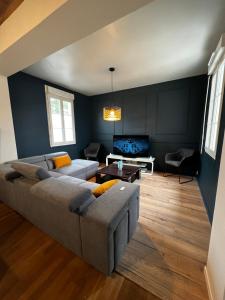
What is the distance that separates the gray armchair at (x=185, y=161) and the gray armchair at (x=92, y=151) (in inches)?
96.8

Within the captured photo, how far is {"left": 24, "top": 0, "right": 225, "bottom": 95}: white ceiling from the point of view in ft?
5.07

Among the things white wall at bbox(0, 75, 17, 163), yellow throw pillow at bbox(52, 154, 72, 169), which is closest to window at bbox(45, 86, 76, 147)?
yellow throw pillow at bbox(52, 154, 72, 169)

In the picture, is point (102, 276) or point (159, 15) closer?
point (102, 276)

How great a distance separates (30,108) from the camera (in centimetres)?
335

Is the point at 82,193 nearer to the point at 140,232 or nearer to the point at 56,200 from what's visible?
the point at 56,200

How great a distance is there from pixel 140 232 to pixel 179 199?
122 centimetres

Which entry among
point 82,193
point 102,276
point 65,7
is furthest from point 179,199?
point 65,7

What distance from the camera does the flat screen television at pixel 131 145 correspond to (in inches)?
165

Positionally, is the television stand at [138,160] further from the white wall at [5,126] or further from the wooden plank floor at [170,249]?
the white wall at [5,126]

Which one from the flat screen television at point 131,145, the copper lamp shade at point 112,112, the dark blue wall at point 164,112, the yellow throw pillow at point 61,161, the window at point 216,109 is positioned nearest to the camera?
the window at point 216,109

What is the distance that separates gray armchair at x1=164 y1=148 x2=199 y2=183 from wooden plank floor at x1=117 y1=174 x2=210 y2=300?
0.97 meters

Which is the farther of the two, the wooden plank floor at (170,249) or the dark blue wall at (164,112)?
the dark blue wall at (164,112)

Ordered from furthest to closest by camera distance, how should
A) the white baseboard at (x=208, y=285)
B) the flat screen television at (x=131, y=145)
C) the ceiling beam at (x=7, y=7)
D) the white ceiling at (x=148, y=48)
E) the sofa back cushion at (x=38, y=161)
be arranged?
the flat screen television at (x=131, y=145) → the sofa back cushion at (x=38, y=161) → the white ceiling at (x=148, y=48) → the ceiling beam at (x=7, y=7) → the white baseboard at (x=208, y=285)

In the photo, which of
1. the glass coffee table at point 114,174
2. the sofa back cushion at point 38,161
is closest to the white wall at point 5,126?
the sofa back cushion at point 38,161
